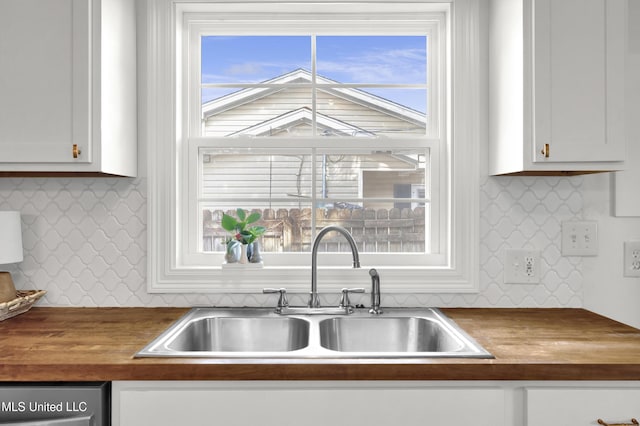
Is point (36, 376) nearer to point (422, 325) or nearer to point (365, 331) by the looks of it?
point (365, 331)

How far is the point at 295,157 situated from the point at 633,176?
1.37 metres

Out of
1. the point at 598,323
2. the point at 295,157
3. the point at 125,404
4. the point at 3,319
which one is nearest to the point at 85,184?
the point at 3,319

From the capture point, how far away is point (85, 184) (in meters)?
1.95

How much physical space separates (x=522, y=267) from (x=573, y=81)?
2.44ft

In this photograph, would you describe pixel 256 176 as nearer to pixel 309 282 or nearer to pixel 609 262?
pixel 309 282

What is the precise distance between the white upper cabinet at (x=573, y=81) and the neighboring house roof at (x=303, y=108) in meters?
0.58

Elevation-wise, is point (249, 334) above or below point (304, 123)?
below

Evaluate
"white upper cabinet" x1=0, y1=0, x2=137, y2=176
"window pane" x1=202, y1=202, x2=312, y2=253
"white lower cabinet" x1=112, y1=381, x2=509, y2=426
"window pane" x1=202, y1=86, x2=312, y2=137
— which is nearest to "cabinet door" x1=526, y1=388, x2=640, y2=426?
"white lower cabinet" x1=112, y1=381, x2=509, y2=426

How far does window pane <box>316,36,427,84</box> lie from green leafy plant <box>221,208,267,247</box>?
714 mm

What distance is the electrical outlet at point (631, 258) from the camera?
1926mm

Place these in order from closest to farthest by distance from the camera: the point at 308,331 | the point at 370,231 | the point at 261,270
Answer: the point at 308,331, the point at 261,270, the point at 370,231

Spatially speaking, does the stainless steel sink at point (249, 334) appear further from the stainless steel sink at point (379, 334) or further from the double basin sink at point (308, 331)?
the stainless steel sink at point (379, 334)

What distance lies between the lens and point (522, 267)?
1953 millimetres

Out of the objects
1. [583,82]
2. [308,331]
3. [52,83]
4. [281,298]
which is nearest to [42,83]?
[52,83]
